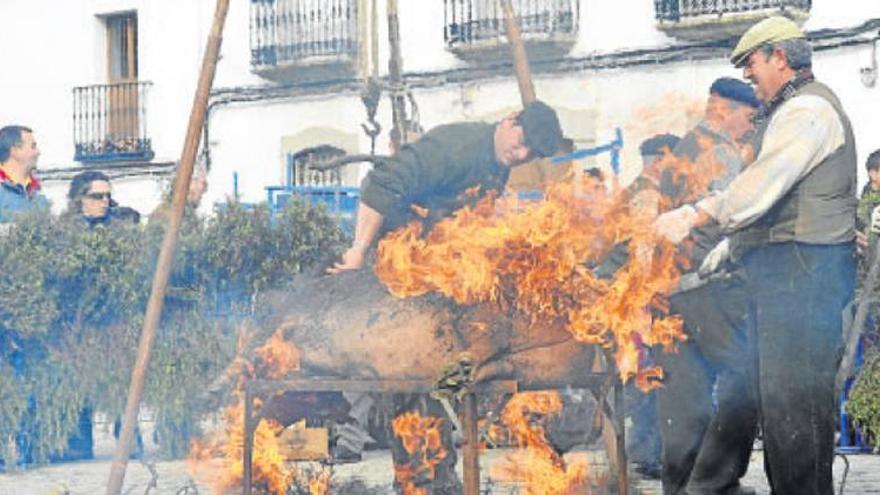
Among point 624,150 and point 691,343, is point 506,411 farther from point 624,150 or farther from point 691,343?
point 624,150

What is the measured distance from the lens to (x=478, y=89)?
602 inches

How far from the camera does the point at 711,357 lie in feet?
24.0

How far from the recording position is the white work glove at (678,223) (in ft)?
20.0

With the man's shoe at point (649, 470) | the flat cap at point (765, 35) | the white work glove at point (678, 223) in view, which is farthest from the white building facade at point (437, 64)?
the white work glove at point (678, 223)

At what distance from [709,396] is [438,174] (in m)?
1.56

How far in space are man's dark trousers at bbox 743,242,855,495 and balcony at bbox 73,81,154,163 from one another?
1834 centimetres

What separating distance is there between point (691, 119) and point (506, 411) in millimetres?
6461

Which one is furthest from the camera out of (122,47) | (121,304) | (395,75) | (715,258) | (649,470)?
(122,47)

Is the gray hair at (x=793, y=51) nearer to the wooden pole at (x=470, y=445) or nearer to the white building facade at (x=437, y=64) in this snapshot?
the wooden pole at (x=470, y=445)

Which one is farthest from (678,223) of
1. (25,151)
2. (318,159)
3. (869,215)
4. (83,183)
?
(318,159)

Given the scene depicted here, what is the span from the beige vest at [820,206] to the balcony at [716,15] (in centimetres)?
1111

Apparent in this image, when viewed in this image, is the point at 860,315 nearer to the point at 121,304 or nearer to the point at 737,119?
the point at 737,119

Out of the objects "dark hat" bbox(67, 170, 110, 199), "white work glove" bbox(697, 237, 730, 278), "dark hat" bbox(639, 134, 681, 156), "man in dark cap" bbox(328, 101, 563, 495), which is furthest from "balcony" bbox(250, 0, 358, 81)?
"white work glove" bbox(697, 237, 730, 278)

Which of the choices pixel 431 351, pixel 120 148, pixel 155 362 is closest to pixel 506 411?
pixel 431 351
